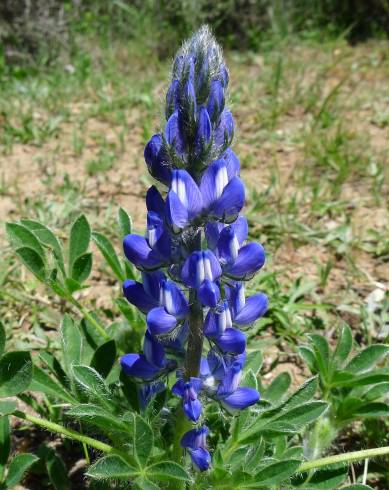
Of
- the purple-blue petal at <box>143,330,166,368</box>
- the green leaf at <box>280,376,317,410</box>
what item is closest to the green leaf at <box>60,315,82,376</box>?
the purple-blue petal at <box>143,330,166,368</box>

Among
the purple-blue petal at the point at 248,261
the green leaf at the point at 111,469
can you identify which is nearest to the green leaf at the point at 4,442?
the green leaf at the point at 111,469

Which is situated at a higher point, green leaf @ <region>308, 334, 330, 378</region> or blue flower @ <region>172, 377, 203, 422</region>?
blue flower @ <region>172, 377, 203, 422</region>

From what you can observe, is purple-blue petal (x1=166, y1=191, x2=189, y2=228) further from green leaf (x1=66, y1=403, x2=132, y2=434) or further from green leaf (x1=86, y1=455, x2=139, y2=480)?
green leaf (x1=86, y1=455, x2=139, y2=480)

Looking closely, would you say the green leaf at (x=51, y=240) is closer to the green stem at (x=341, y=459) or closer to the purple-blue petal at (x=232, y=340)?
the purple-blue petal at (x=232, y=340)

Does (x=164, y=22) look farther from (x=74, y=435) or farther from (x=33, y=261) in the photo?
(x=74, y=435)

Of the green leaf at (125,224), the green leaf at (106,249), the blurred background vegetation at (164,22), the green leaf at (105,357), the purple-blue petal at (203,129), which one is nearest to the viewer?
the purple-blue petal at (203,129)

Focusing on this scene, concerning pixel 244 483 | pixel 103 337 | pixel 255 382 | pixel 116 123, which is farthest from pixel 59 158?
pixel 244 483
